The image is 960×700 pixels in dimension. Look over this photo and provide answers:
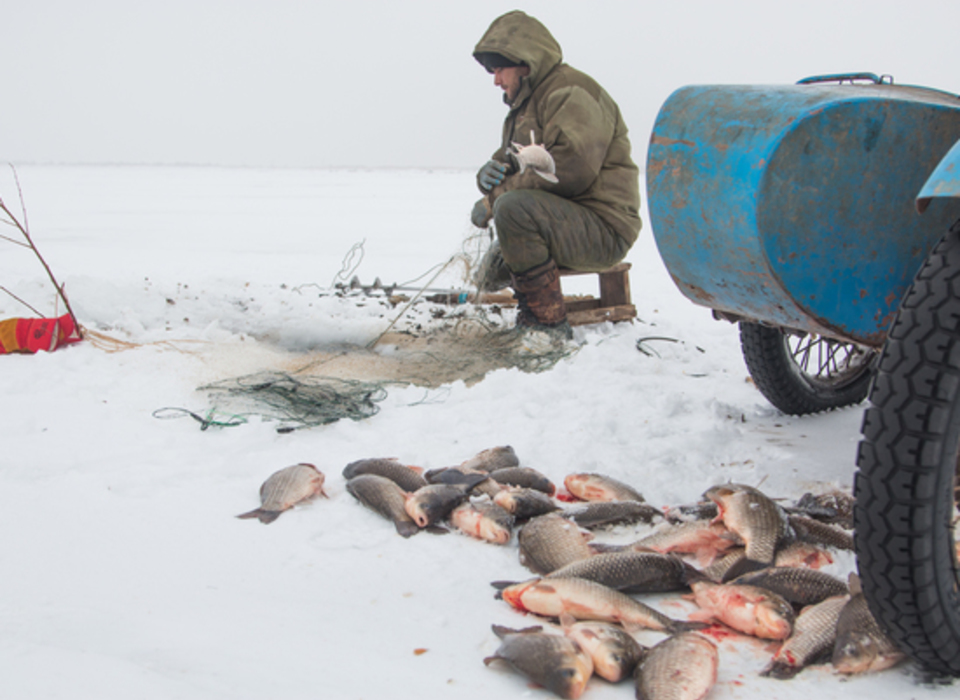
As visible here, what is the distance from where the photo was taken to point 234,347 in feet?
15.5

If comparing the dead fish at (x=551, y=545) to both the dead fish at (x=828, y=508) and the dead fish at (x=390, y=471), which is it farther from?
the dead fish at (x=828, y=508)

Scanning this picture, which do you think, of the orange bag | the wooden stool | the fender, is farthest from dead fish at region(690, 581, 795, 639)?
the orange bag

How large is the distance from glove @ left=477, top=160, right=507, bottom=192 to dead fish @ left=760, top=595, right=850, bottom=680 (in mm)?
3452

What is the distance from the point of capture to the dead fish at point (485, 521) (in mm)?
2279

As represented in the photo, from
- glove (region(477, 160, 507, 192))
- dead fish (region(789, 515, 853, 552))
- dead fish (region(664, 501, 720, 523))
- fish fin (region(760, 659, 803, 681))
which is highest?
glove (region(477, 160, 507, 192))

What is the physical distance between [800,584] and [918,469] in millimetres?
580

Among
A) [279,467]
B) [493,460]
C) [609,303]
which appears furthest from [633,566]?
[609,303]

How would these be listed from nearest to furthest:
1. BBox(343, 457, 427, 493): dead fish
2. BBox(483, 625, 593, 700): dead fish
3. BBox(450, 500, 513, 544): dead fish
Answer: BBox(483, 625, 593, 700): dead fish
BBox(450, 500, 513, 544): dead fish
BBox(343, 457, 427, 493): dead fish

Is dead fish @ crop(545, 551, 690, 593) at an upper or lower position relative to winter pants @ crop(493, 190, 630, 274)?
lower

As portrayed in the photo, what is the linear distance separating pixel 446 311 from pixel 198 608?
3959 millimetres

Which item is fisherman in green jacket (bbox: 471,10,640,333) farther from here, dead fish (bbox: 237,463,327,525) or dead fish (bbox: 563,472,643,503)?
dead fish (bbox: 237,463,327,525)

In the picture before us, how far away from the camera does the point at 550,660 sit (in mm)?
1528

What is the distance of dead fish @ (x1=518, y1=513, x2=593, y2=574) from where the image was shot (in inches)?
81.7

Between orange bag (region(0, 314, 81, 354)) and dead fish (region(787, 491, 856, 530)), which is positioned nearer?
A: dead fish (region(787, 491, 856, 530))
